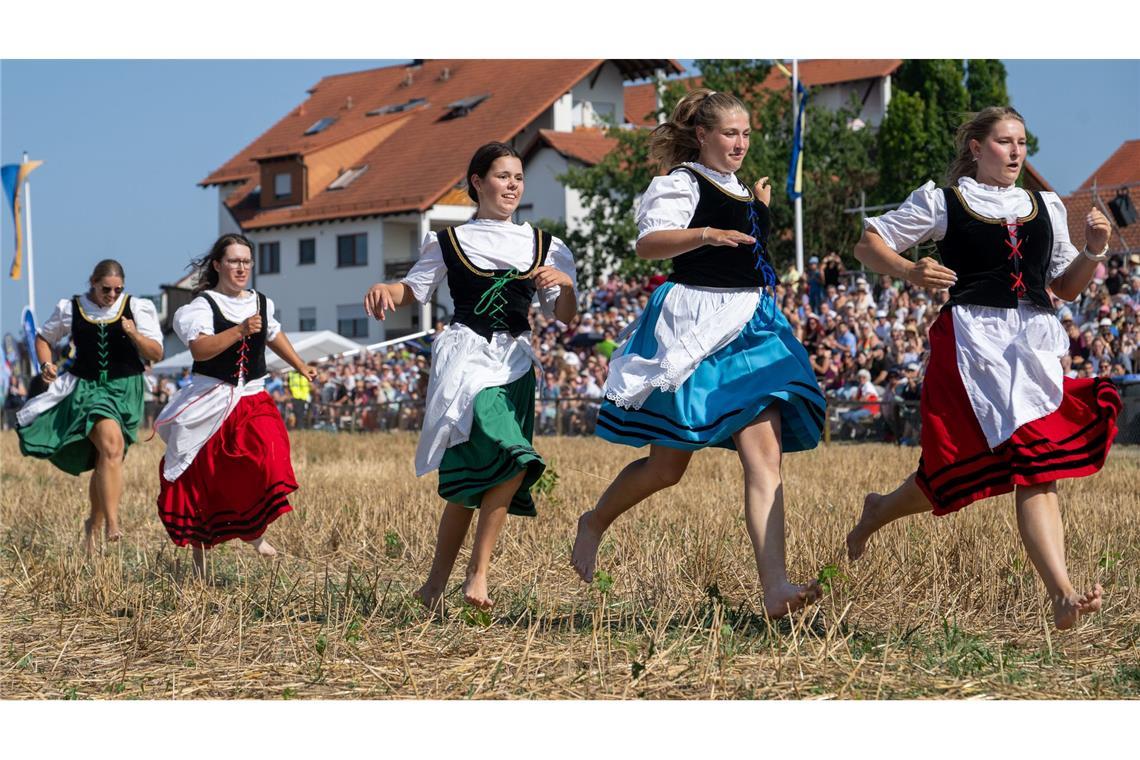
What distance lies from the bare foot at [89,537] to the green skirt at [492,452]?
9.68ft

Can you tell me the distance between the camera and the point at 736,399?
19.3ft

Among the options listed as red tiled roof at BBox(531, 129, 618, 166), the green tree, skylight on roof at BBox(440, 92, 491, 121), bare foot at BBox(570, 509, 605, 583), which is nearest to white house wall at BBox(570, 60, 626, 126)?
red tiled roof at BBox(531, 129, 618, 166)

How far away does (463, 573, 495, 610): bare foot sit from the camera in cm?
612

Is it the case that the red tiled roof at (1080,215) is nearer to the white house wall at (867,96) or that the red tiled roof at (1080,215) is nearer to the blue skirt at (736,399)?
the blue skirt at (736,399)

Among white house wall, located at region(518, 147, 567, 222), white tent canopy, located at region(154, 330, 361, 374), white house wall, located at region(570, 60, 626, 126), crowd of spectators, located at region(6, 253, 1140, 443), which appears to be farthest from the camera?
white house wall, located at region(570, 60, 626, 126)

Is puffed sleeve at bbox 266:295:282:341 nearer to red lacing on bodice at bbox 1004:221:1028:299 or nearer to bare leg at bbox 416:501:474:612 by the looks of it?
bare leg at bbox 416:501:474:612

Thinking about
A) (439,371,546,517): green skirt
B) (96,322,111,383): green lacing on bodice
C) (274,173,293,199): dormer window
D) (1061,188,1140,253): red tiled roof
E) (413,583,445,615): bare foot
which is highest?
(274,173,293,199): dormer window

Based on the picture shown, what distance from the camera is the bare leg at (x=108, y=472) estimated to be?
9258 millimetres

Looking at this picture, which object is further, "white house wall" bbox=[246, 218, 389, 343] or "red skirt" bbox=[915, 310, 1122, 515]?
"white house wall" bbox=[246, 218, 389, 343]

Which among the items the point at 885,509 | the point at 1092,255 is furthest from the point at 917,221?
the point at 885,509

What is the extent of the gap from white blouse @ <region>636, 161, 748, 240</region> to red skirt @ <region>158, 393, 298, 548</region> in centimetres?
280

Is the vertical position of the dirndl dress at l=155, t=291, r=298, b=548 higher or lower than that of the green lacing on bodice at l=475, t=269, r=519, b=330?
lower

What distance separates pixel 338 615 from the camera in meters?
6.04

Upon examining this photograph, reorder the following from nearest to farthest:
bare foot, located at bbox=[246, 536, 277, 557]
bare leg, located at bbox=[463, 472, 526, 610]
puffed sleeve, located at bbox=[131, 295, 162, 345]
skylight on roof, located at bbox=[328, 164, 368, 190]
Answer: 1. bare leg, located at bbox=[463, 472, 526, 610]
2. bare foot, located at bbox=[246, 536, 277, 557]
3. puffed sleeve, located at bbox=[131, 295, 162, 345]
4. skylight on roof, located at bbox=[328, 164, 368, 190]
